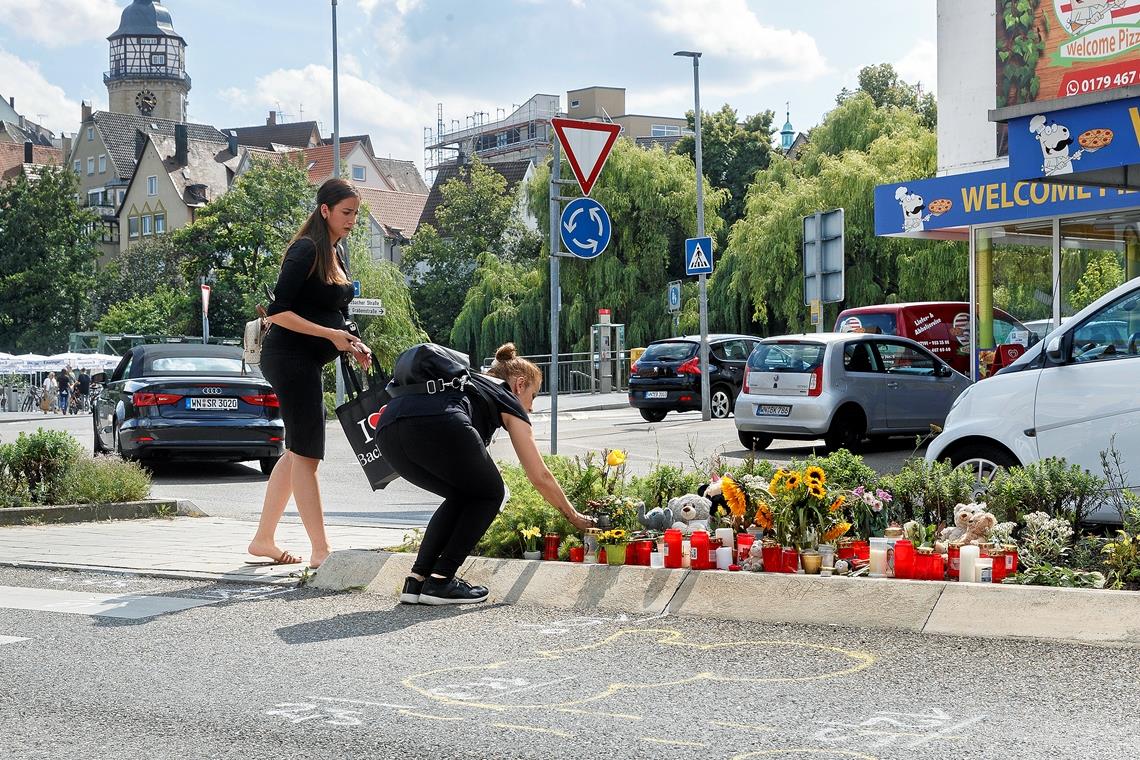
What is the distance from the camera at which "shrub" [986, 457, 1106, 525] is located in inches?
275

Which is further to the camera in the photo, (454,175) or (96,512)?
(454,175)

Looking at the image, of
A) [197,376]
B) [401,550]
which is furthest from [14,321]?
[401,550]

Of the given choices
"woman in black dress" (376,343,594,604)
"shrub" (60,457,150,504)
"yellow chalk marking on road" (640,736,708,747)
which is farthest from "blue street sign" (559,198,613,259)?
"yellow chalk marking on road" (640,736,708,747)

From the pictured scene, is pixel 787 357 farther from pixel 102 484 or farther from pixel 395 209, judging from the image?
pixel 395 209

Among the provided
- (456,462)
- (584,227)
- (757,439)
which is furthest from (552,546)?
(757,439)

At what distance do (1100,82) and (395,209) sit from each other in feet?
265

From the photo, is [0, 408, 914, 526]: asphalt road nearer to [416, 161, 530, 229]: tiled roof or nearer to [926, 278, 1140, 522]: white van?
[926, 278, 1140, 522]: white van

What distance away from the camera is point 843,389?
59.3 ft

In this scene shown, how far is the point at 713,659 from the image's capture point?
5688 mm

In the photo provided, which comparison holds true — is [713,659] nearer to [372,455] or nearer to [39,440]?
[372,455]

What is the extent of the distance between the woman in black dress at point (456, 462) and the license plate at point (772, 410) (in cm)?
1139

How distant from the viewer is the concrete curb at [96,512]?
37.9 ft

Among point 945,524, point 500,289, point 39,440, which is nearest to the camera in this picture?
point 945,524

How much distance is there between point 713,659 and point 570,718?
42.8 inches
